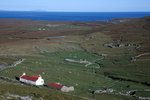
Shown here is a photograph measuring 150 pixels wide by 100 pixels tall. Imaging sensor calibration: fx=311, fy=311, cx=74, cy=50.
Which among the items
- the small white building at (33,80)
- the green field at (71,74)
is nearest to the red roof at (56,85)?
the small white building at (33,80)

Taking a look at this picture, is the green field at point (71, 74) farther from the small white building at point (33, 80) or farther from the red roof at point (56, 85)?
the red roof at point (56, 85)

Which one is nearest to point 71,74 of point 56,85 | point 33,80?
point 33,80

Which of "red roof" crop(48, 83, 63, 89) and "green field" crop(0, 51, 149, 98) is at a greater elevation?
"red roof" crop(48, 83, 63, 89)

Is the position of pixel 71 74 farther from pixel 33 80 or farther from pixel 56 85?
A: pixel 56 85

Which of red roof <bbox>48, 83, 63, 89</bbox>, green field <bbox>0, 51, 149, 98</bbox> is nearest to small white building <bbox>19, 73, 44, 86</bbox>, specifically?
red roof <bbox>48, 83, 63, 89</bbox>

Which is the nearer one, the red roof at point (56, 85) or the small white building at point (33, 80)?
the red roof at point (56, 85)

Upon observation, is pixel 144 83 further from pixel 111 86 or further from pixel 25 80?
pixel 25 80

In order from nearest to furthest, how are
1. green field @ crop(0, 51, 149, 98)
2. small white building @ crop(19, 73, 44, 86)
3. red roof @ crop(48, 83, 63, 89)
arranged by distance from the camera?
red roof @ crop(48, 83, 63, 89) → small white building @ crop(19, 73, 44, 86) → green field @ crop(0, 51, 149, 98)

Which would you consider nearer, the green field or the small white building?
the small white building

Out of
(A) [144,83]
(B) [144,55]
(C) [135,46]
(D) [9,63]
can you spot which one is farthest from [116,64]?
(C) [135,46]

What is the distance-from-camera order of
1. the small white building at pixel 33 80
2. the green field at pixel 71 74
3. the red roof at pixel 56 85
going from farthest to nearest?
the green field at pixel 71 74, the small white building at pixel 33 80, the red roof at pixel 56 85

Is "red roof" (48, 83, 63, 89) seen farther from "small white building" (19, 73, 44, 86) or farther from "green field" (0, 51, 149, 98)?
"green field" (0, 51, 149, 98)
